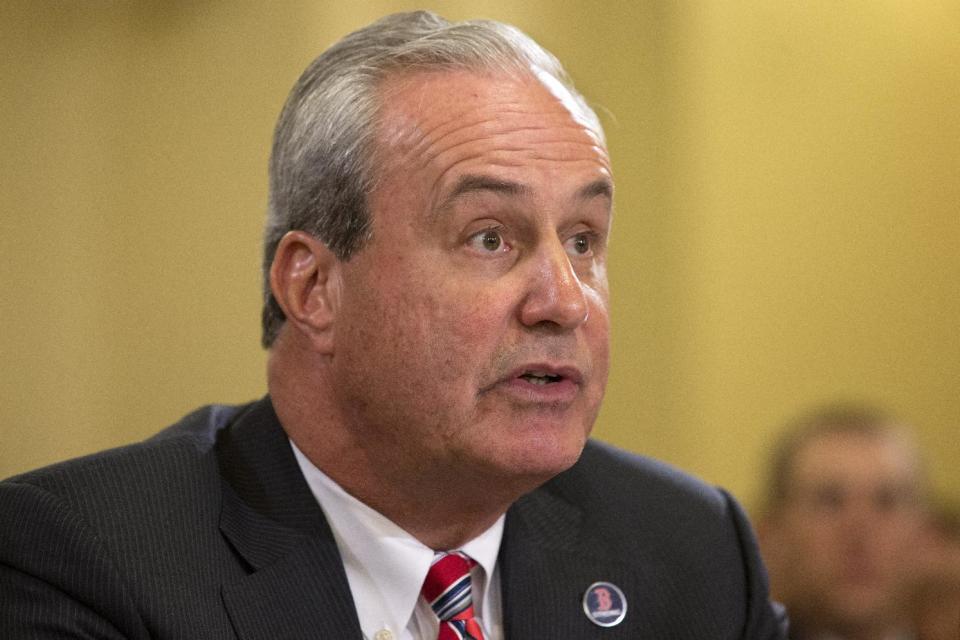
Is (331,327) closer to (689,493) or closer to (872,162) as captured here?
(689,493)

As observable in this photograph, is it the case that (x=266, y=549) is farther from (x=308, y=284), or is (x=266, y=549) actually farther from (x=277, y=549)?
(x=308, y=284)

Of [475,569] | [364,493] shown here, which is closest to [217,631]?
[364,493]

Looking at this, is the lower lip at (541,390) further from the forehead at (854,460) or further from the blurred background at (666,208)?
the forehead at (854,460)

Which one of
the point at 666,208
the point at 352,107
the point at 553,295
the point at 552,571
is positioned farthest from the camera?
the point at 666,208

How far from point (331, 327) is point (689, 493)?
0.81 m

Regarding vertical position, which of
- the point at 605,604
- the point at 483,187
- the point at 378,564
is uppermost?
the point at 483,187

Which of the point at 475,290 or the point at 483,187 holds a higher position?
the point at 483,187

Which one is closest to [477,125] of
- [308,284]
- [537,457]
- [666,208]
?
[308,284]

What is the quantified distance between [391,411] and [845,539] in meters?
2.24

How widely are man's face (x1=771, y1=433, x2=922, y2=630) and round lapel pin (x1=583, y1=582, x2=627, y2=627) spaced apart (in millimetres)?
1654

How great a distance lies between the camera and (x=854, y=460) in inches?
146

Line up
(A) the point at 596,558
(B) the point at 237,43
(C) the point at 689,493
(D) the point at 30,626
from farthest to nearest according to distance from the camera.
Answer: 1. (B) the point at 237,43
2. (C) the point at 689,493
3. (A) the point at 596,558
4. (D) the point at 30,626

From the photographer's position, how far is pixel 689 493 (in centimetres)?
239

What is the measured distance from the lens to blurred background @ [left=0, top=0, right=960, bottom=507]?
3.09m
